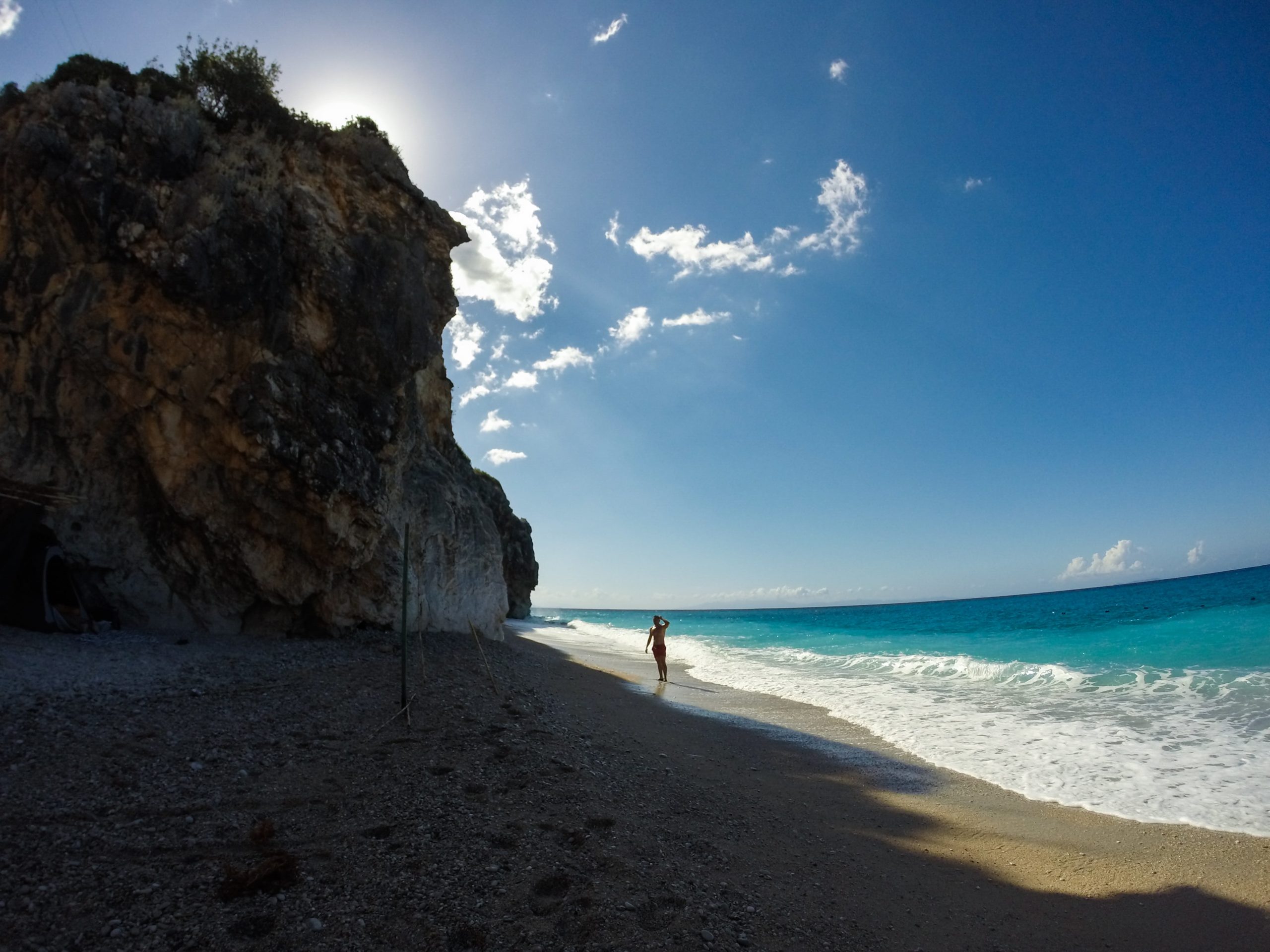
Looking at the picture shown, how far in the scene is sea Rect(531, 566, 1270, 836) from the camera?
8.05m

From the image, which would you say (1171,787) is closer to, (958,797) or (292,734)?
(958,797)

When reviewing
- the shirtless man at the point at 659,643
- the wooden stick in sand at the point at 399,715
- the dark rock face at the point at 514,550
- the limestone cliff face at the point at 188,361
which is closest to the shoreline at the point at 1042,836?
the shirtless man at the point at 659,643

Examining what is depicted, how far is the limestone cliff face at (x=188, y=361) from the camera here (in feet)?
38.9

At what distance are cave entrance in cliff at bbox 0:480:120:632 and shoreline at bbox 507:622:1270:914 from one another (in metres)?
13.2

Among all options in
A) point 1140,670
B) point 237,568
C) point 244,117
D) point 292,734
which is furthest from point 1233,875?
point 244,117

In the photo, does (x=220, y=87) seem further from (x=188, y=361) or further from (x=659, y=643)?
(x=659, y=643)

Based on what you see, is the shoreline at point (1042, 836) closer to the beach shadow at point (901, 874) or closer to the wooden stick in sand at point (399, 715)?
the beach shadow at point (901, 874)

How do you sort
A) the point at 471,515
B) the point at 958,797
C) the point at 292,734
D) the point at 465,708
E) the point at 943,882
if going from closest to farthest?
the point at 943,882 → the point at 292,734 → the point at 958,797 → the point at 465,708 → the point at 471,515

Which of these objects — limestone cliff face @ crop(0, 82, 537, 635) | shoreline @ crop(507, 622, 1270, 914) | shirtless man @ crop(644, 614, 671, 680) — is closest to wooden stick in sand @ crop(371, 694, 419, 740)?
limestone cliff face @ crop(0, 82, 537, 635)

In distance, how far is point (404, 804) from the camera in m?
5.70

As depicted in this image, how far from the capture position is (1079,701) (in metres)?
13.5

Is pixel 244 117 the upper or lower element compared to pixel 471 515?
upper

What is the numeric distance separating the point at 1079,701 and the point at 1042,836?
28.8ft

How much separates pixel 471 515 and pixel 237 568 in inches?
263
